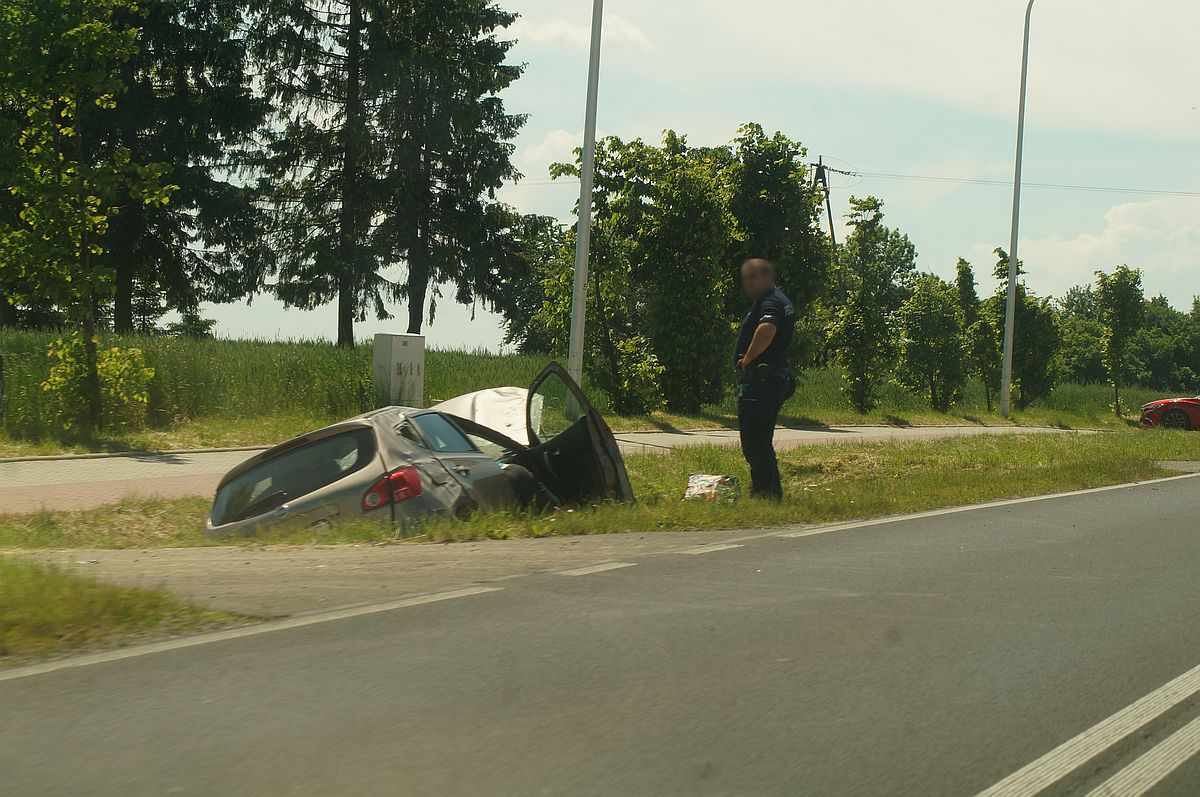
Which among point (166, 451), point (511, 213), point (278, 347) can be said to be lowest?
point (166, 451)

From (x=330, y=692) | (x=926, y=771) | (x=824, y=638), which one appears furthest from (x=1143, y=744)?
(x=330, y=692)

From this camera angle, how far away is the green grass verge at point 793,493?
30.0ft

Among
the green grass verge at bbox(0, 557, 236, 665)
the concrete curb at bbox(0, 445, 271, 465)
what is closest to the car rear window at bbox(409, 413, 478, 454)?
the green grass verge at bbox(0, 557, 236, 665)

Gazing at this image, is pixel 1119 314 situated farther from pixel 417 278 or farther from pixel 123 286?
pixel 123 286

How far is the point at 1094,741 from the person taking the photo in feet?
13.8

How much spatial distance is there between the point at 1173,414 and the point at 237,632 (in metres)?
34.7

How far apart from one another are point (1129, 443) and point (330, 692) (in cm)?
2091

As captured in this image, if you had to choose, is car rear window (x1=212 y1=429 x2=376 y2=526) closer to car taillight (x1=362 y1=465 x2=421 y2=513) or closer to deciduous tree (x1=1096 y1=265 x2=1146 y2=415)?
car taillight (x1=362 y1=465 x2=421 y2=513)

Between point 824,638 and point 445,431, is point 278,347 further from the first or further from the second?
point 824,638

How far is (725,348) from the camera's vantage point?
27.0m

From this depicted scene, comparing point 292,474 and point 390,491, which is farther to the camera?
point 292,474

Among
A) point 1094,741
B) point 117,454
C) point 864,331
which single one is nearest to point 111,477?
point 117,454

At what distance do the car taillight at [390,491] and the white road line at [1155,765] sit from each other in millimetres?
5692

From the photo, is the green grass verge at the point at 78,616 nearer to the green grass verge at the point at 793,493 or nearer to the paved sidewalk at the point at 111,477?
→ the green grass verge at the point at 793,493
